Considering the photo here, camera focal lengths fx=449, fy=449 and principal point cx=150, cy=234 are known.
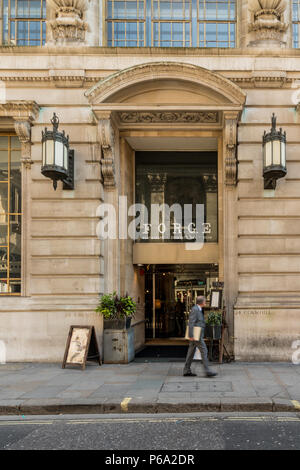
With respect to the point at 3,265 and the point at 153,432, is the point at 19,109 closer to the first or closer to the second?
the point at 3,265

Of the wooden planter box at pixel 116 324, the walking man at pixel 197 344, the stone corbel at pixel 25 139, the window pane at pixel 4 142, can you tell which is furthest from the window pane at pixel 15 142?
the walking man at pixel 197 344

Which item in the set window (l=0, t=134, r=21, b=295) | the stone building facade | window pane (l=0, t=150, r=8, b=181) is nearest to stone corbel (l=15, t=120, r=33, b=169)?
the stone building facade

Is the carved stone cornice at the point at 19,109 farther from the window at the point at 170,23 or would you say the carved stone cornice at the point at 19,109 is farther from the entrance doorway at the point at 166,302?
the entrance doorway at the point at 166,302

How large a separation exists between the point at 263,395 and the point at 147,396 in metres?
1.96

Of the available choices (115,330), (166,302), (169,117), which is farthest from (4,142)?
(166,302)

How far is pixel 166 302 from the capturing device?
582 inches

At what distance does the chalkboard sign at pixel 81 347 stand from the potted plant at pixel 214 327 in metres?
2.73

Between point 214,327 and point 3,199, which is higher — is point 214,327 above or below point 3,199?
below

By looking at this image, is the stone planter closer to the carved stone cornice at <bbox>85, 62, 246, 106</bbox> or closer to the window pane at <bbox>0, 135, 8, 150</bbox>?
the carved stone cornice at <bbox>85, 62, 246, 106</bbox>

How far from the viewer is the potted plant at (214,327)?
10812 mm

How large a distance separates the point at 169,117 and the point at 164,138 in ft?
2.43

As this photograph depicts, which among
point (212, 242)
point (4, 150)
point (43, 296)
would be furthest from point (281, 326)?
point (4, 150)

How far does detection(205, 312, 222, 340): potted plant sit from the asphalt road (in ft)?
13.0
